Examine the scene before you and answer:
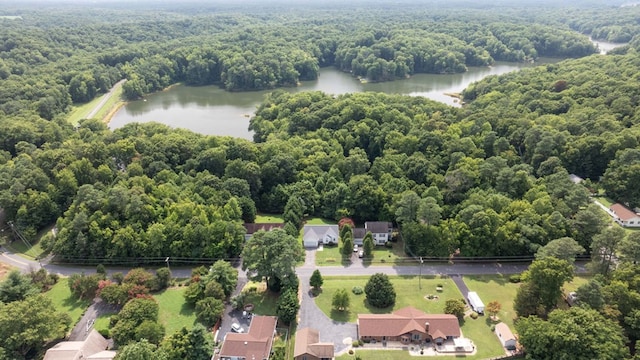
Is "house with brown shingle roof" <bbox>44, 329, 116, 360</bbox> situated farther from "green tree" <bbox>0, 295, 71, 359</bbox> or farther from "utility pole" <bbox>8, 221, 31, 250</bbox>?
"utility pole" <bbox>8, 221, 31, 250</bbox>

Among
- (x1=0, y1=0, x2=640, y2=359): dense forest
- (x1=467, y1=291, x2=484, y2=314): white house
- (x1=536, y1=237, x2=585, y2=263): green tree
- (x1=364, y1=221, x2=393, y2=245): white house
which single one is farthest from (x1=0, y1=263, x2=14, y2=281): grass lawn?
(x1=536, y1=237, x2=585, y2=263): green tree

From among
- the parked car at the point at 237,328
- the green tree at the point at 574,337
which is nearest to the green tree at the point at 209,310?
the parked car at the point at 237,328

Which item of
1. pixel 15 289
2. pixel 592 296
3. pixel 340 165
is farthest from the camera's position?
pixel 340 165

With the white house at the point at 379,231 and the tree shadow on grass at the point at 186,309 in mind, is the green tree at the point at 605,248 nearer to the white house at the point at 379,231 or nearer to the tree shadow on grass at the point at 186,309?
the white house at the point at 379,231

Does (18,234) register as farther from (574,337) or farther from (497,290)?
(574,337)

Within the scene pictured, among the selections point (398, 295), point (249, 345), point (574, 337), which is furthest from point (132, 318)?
point (574, 337)

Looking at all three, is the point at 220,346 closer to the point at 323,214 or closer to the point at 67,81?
the point at 323,214

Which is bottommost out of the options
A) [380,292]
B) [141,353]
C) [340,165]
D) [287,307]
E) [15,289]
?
[380,292]
